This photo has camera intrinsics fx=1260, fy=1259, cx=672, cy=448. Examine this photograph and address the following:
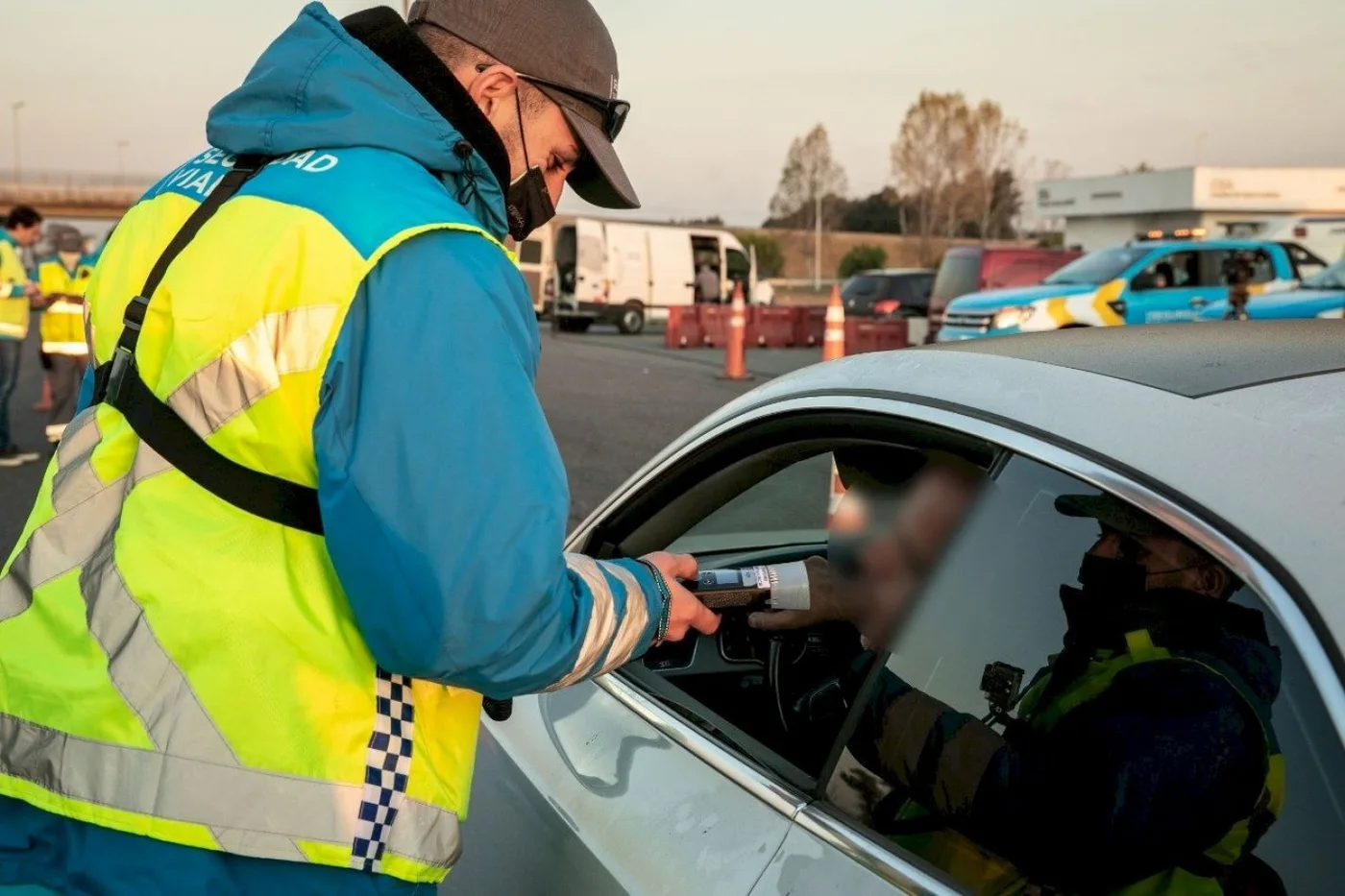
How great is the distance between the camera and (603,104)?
5.78ft

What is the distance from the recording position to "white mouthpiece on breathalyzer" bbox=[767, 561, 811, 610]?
2.25 meters

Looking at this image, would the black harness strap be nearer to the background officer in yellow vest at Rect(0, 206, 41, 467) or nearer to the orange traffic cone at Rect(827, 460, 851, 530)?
the orange traffic cone at Rect(827, 460, 851, 530)

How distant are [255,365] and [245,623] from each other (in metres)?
0.29

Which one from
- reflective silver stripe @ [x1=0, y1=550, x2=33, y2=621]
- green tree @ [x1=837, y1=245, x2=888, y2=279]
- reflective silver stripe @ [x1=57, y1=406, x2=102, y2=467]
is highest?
green tree @ [x1=837, y1=245, x2=888, y2=279]

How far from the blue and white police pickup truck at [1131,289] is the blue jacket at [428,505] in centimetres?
1389

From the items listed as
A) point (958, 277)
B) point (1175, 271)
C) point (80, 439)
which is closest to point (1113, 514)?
point (80, 439)

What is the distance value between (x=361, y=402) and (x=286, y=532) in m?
0.20

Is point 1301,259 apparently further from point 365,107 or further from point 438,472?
point 438,472

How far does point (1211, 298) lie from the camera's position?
15.1m

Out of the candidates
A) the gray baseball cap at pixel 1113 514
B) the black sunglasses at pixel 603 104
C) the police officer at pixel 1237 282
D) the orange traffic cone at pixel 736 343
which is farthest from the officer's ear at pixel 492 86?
the orange traffic cone at pixel 736 343

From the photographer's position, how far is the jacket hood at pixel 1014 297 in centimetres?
1520

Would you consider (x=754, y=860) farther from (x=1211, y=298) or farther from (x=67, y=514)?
Result: (x=1211, y=298)

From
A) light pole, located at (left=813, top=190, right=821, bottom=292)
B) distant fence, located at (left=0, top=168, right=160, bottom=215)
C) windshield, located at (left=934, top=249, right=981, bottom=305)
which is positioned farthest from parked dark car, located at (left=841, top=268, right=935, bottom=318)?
distant fence, located at (left=0, top=168, right=160, bottom=215)

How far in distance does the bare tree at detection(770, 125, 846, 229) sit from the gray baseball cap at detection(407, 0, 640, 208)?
69301 mm
